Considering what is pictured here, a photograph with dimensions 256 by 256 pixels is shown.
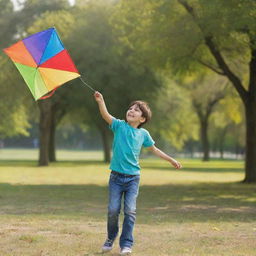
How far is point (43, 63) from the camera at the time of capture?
28.5 feet

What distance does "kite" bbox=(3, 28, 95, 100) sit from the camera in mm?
8500

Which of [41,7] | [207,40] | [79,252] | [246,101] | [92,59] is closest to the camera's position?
[79,252]

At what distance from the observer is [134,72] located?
1539 inches

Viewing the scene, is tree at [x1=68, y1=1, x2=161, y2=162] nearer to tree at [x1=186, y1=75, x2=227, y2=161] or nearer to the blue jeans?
tree at [x1=186, y1=75, x2=227, y2=161]

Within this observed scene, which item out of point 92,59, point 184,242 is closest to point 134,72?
point 92,59

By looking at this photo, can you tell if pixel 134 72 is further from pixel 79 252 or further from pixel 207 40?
pixel 79 252

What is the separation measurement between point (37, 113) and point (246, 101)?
28623mm

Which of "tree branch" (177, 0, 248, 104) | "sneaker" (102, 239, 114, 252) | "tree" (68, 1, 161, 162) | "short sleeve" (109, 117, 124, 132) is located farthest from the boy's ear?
"tree" (68, 1, 161, 162)

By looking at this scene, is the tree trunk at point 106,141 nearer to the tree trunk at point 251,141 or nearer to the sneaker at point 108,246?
the tree trunk at point 251,141

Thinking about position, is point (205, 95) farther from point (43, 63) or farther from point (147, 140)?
point (147, 140)

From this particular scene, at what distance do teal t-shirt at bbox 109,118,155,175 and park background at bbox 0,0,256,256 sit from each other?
108 cm

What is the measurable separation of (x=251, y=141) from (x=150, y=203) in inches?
385

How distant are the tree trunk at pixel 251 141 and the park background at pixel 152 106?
4 centimetres

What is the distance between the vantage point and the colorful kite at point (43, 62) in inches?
335
